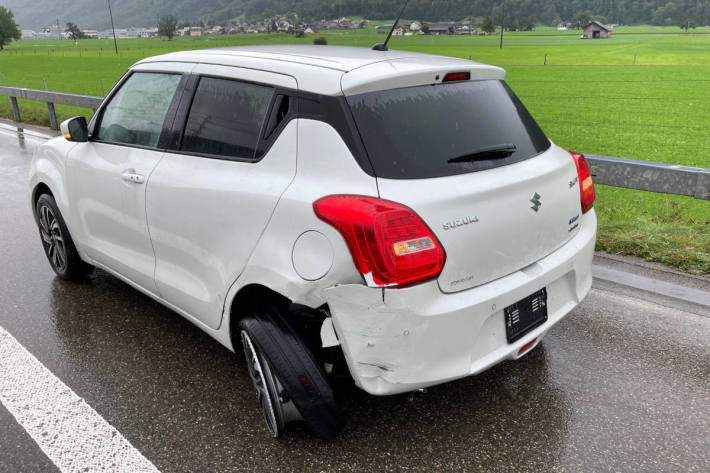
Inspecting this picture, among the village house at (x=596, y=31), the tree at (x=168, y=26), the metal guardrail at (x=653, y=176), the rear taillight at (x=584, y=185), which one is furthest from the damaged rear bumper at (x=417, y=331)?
the tree at (x=168, y=26)

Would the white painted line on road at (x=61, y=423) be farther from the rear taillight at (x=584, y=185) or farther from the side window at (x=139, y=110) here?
the rear taillight at (x=584, y=185)

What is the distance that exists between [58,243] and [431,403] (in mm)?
3137

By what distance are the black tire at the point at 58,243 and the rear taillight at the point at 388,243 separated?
2.87m

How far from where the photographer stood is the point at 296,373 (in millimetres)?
2428

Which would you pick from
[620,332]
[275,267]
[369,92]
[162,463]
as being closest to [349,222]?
[275,267]

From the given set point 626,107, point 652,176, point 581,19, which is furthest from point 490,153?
point 581,19

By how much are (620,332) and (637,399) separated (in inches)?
29.9

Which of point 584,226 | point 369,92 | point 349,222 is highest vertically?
point 369,92

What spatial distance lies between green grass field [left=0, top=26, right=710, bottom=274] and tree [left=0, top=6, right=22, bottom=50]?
69.4 metres

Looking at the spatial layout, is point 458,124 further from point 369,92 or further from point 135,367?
point 135,367

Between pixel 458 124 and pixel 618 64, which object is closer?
pixel 458 124

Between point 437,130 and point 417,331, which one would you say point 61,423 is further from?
point 437,130

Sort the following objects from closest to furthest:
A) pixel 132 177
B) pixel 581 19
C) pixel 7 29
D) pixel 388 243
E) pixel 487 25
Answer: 1. pixel 388 243
2. pixel 132 177
3. pixel 581 19
4. pixel 487 25
5. pixel 7 29

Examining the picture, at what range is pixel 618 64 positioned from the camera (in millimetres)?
62750
